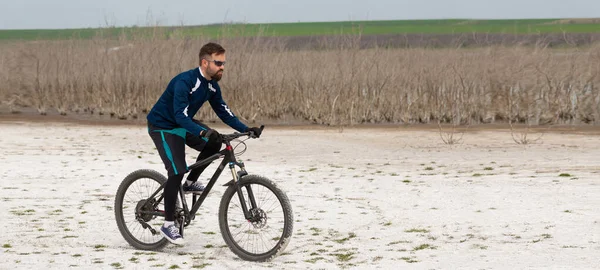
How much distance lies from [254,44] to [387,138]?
6935 mm

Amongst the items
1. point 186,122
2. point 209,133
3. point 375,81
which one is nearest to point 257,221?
point 209,133

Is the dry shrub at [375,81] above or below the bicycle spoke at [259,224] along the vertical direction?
above

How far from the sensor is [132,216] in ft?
26.2

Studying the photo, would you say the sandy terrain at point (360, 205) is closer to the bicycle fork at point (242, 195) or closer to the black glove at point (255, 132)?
the bicycle fork at point (242, 195)

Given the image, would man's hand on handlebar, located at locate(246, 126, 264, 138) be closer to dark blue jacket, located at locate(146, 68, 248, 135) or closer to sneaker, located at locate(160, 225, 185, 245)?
dark blue jacket, located at locate(146, 68, 248, 135)

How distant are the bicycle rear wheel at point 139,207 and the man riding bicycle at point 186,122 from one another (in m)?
0.26

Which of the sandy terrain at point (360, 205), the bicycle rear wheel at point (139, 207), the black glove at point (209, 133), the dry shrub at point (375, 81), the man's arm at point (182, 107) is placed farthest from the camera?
the dry shrub at point (375, 81)

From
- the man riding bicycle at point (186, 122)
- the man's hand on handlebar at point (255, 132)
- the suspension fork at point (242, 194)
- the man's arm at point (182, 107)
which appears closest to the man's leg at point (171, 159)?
the man riding bicycle at point (186, 122)

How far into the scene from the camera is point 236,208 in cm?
720

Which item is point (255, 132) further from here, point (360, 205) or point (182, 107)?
point (360, 205)

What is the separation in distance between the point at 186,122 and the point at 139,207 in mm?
1184

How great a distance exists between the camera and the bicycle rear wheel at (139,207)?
770cm

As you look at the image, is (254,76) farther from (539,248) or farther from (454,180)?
(539,248)

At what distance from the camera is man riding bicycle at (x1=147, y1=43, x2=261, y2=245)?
697cm
